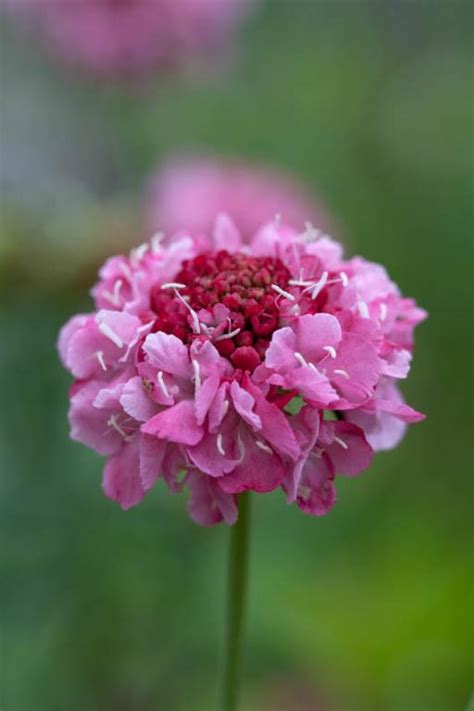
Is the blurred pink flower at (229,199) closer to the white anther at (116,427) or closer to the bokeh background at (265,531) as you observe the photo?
the bokeh background at (265,531)

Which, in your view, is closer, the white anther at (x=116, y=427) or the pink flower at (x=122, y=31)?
the white anther at (x=116, y=427)

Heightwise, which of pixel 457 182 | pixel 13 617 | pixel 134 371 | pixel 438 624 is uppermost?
pixel 457 182

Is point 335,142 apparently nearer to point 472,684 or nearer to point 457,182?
point 457,182

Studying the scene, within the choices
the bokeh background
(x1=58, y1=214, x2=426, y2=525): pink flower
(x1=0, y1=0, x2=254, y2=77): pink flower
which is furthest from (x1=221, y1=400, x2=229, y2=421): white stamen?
(x1=0, y1=0, x2=254, y2=77): pink flower

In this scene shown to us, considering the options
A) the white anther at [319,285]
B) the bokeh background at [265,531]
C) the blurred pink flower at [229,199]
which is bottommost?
the bokeh background at [265,531]

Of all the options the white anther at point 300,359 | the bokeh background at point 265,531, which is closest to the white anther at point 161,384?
the white anther at point 300,359

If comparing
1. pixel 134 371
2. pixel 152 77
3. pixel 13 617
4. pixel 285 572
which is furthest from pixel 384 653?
pixel 152 77
